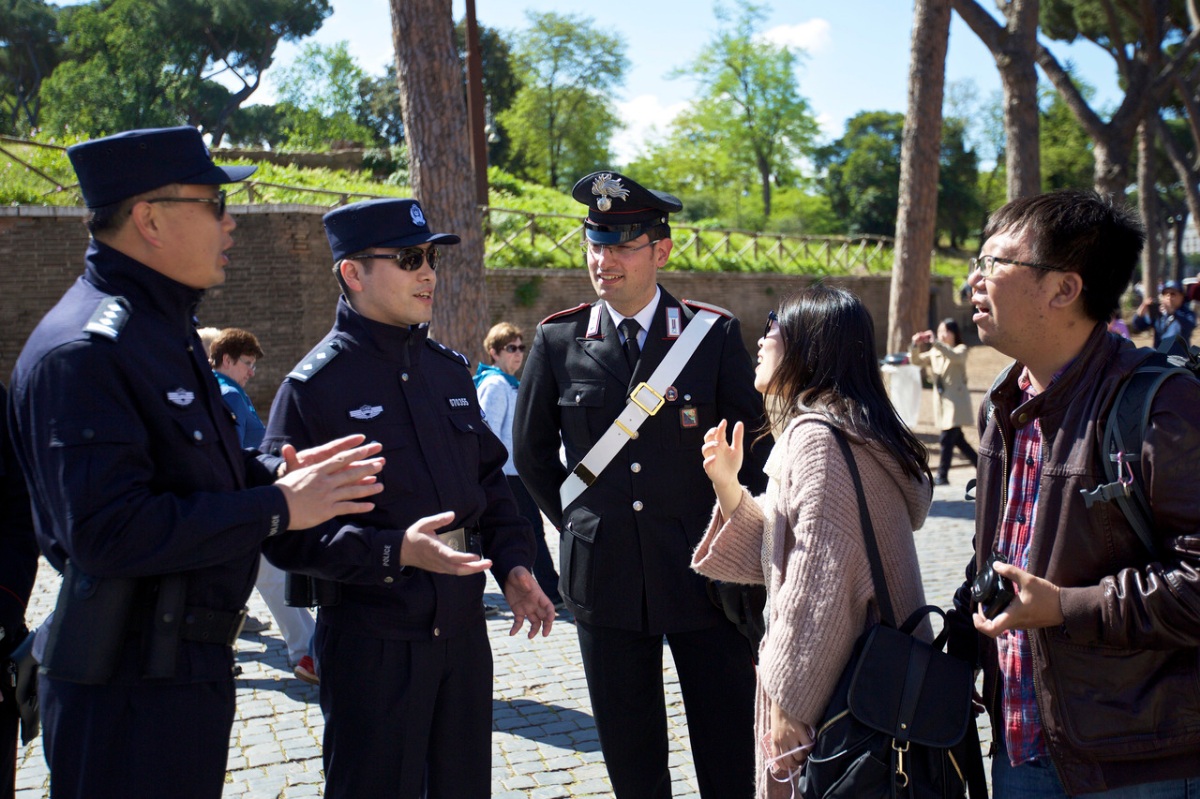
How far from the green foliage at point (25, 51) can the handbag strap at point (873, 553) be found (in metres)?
50.7

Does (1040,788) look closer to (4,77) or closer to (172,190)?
(172,190)

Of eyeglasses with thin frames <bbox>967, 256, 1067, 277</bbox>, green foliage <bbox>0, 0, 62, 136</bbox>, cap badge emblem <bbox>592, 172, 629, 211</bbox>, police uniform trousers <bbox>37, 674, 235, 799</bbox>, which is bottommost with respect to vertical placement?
police uniform trousers <bbox>37, 674, 235, 799</bbox>

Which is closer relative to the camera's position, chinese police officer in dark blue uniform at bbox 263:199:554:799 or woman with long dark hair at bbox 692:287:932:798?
woman with long dark hair at bbox 692:287:932:798

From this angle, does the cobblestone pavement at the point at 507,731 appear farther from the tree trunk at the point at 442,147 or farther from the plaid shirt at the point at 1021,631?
the tree trunk at the point at 442,147

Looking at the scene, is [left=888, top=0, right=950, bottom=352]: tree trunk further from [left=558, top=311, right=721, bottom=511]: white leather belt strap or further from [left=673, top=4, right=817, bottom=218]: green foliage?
[left=673, top=4, right=817, bottom=218]: green foliage

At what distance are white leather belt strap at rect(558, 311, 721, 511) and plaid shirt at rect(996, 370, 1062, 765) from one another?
4.45 feet

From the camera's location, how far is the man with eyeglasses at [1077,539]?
203 centimetres

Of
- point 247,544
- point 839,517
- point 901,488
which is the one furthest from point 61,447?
point 901,488

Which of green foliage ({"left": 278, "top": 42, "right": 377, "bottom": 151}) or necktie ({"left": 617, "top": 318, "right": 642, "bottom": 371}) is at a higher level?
green foliage ({"left": 278, "top": 42, "right": 377, "bottom": 151})

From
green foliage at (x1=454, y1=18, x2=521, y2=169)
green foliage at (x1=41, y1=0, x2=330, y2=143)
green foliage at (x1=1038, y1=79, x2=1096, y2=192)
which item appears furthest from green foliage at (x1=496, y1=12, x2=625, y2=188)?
green foliage at (x1=1038, y1=79, x2=1096, y2=192)

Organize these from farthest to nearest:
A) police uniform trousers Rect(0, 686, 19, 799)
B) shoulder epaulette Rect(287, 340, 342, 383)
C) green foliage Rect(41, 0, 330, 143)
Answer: green foliage Rect(41, 0, 330, 143) → shoulder epaulette Rect(287, 340, 342, 383) → police uniform trousers Rect(0, 686, 19, 799)

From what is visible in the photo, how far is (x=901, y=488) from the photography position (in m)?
2.60

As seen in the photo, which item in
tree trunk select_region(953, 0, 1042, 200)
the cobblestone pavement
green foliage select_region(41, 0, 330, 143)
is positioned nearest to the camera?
the cobblestone pavement

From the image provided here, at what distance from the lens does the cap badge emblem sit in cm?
366
